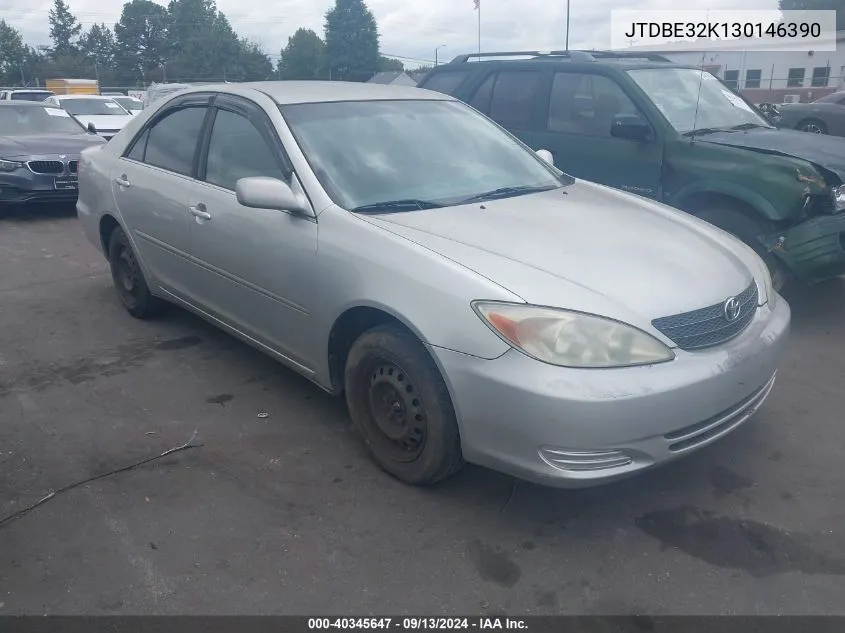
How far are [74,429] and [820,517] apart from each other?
3437 millimetres

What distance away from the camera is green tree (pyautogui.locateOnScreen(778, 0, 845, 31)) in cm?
5917

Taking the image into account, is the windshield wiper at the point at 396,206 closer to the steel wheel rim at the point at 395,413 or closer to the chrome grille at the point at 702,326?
the steel wheel rim at the point at 395,413

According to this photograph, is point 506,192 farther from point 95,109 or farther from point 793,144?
point 95,109

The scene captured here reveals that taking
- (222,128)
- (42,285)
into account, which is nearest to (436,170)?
(222,128)

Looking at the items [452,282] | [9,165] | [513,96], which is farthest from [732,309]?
[9,165]

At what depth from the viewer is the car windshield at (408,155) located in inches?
143

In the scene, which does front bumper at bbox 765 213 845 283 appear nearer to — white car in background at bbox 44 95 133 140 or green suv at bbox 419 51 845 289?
green suv at bbox 419 51 845 289

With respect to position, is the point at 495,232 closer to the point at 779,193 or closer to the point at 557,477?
the point at 557,477

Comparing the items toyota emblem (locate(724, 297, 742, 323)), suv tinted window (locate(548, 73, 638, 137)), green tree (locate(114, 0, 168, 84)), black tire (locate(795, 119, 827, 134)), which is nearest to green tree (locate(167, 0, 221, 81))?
green tree (locate(114, 0, 168, 84))

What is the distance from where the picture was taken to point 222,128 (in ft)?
14.0

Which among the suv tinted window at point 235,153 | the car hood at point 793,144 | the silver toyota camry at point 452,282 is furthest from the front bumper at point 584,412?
the car hood at point 793,144

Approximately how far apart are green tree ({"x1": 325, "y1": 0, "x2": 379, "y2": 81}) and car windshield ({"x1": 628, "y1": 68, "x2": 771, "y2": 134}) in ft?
203

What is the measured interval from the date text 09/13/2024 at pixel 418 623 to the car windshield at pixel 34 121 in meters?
9.80

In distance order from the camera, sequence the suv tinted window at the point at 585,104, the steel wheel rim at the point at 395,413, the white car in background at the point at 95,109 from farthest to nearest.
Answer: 1. the white car in background at the point at 95,109
2. the suv tinted window at the point at 585,104
3. the steel wheel rim at the point at 395,413
